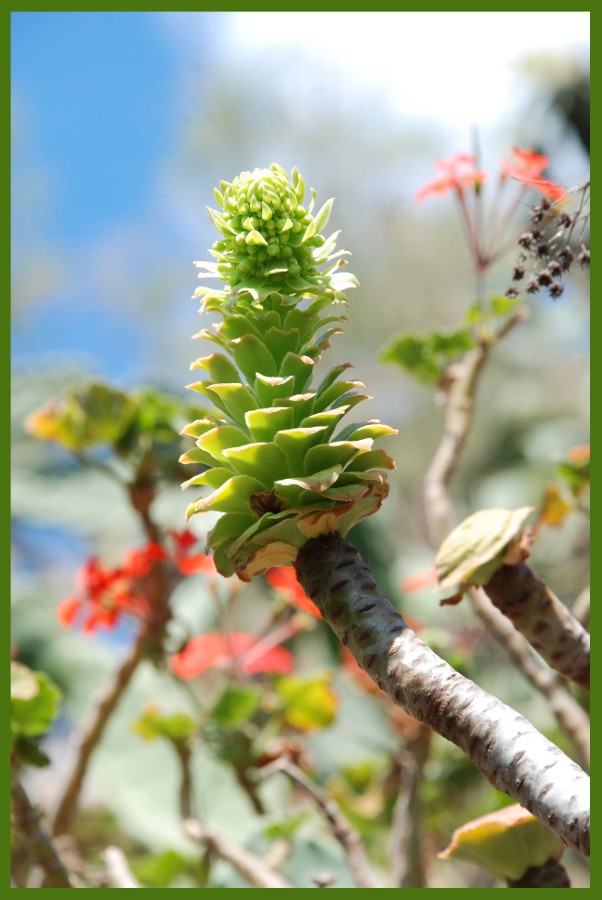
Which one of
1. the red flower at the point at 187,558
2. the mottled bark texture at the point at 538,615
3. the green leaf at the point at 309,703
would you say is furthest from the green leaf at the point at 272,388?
the green leaf at the point at 309,703

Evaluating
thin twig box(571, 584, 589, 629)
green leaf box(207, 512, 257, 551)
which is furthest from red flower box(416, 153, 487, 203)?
green leaf box(207, 512, 257, 551)

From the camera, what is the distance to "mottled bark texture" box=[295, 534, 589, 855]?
0.24m

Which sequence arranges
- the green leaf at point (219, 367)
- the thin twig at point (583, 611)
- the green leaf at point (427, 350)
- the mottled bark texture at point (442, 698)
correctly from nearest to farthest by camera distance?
the mottled bark texture at point (442, 698)
the green leaf at point (219, 367)
the thin twig at point (583, 611)
the green leaf at point (427, 350)

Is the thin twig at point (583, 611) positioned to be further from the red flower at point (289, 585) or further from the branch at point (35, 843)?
the branch at point (35, 843)

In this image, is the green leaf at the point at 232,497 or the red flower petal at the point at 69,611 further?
the red flower petal at the point at 69,611

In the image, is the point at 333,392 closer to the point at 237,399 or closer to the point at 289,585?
the point at 237,399

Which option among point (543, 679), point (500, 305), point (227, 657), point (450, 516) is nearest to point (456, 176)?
point (500, 305)

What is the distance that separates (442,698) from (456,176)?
462mm

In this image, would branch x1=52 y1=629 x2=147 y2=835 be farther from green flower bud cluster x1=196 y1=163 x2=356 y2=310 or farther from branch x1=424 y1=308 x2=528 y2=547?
green flower bud cluster x1=196 y1=163 x2=356 y2=310

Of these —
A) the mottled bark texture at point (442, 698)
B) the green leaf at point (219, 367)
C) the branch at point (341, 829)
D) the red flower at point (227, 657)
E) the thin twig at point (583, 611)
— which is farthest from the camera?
the red flower at point (227, 657)

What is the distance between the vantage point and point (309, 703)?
81 centimetres

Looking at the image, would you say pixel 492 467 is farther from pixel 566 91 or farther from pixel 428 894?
pixel 428 894

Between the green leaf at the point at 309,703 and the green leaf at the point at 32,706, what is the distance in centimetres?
31

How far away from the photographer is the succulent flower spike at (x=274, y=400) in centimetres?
32
